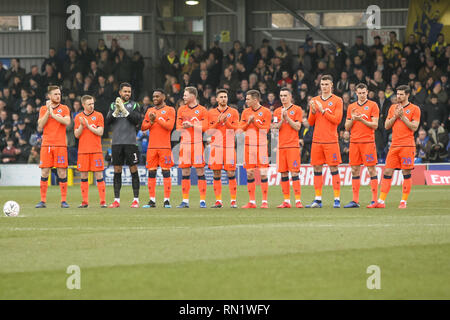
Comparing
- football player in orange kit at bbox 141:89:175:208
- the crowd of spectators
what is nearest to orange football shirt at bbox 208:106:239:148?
football player in orange kit at bbox 141:89:175:208

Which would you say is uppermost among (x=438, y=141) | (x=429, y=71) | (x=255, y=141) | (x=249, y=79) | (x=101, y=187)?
(x=429, y=71)

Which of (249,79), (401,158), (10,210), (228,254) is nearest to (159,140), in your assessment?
(10,210)

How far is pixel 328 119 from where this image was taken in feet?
48.4

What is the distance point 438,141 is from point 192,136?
451 inches

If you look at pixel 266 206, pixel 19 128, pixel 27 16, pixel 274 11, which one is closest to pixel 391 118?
pixel 266 206

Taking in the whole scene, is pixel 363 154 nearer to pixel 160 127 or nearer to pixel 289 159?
pixel 289 159

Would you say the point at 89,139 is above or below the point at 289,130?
below

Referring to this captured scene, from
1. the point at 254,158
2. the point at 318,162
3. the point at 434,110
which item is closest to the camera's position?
the point at 318,162

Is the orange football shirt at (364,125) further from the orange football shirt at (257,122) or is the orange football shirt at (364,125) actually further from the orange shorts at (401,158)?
the orange football shirt at (257,122)

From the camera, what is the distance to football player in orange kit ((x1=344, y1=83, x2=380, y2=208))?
14.7 m

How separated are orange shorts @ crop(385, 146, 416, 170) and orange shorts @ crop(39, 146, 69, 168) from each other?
6.44m

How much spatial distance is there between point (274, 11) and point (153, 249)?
25.8 meters
